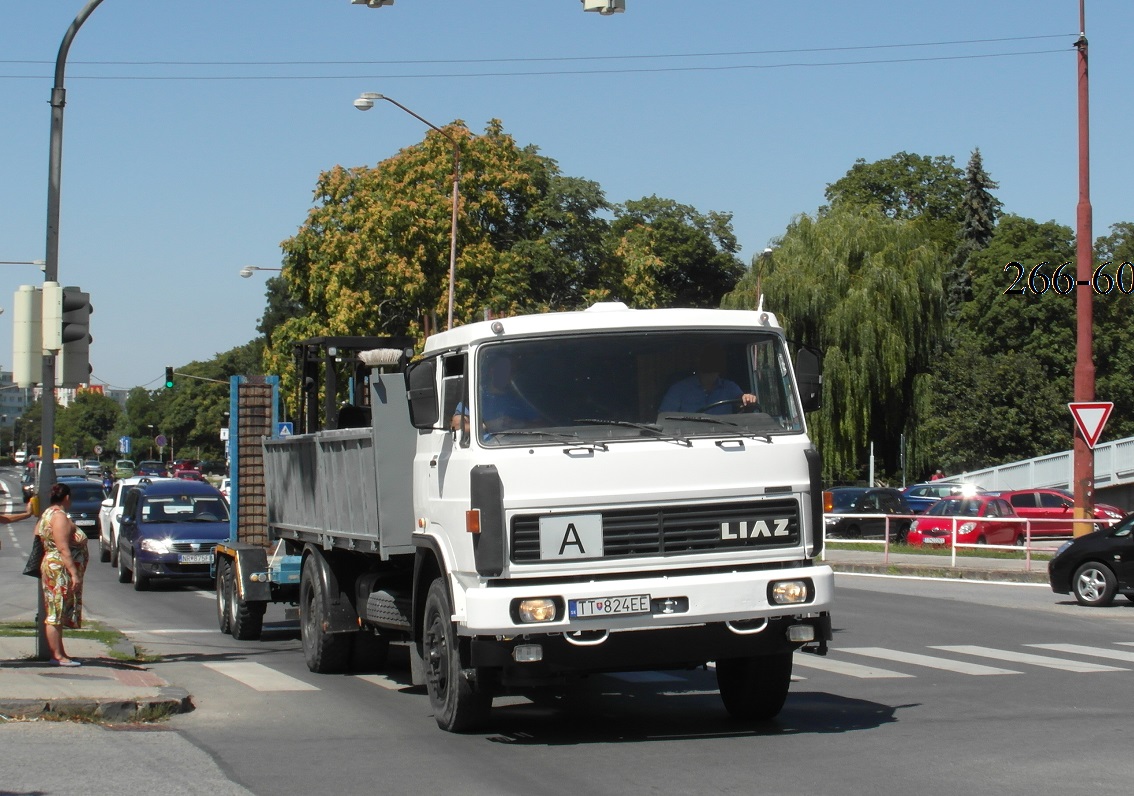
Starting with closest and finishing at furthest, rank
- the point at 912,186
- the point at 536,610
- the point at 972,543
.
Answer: the point at 536,610 → the point at 972,543 → the point at 912,186

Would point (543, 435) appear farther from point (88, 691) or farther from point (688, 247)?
point (688, 247)

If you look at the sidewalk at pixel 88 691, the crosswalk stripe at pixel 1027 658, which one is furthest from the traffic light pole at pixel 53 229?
the crosswalk stripe at pixel 1027 658

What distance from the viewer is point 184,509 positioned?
84.6 feet

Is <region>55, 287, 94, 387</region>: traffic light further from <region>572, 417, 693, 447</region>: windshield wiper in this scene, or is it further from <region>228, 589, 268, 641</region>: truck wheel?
<region>572, 417, 693, 447</region>: windshield wiper

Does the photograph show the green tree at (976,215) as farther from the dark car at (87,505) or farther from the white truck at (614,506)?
the white truck at (614,506)

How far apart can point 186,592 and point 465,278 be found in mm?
22044

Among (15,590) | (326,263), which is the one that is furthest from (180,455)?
(15,590)

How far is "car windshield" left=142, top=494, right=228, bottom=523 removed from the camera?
82.8 ft

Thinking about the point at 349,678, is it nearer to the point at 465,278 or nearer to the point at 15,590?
the point at 15,590

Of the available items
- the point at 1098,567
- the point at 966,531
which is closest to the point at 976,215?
the point at 966,531

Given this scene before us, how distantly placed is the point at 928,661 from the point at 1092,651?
6.78 ft

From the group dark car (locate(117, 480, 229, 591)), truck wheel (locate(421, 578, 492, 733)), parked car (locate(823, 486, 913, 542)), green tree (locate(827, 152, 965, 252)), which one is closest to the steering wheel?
truck wheel (locate(421, 578, 492, 733))

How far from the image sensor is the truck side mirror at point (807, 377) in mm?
9305

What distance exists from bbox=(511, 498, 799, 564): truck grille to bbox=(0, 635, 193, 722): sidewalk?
3256 mm
